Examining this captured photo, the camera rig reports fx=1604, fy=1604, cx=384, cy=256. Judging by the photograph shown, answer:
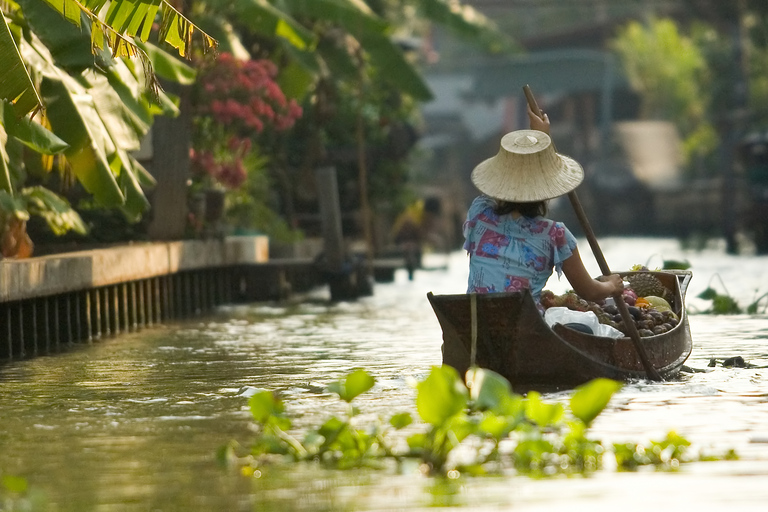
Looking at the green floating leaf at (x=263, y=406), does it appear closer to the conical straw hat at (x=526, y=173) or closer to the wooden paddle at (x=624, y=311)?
the conical straw hat at (x=526, y=173)

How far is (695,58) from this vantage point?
4897 cm

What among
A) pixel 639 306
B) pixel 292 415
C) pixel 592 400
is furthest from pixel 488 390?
pixel 639 306

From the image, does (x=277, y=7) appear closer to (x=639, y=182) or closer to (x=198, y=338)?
(x=198, y=338)

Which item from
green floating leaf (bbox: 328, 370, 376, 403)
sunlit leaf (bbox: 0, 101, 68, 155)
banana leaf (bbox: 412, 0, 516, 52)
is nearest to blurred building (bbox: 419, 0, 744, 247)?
banana leaf (bbox: 412, 0, 516, 52)

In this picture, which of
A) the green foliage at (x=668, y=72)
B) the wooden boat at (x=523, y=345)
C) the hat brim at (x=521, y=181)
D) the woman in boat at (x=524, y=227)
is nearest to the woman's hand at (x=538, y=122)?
the woman in boat at (x=524, y=227)

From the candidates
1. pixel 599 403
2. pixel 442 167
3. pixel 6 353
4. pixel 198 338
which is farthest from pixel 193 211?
pixel 442 167

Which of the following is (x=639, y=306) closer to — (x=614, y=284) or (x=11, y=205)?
(x=614, y=284)

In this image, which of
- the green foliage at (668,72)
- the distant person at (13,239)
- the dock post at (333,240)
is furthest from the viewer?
the green foliage at (668,72)

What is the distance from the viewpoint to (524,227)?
9.37 m

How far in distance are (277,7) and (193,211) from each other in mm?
2617

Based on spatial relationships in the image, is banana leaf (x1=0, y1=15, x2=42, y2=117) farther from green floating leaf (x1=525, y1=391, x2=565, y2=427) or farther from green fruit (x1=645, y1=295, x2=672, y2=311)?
green floating leaf (x1=525, y1=391, x2=565, y2=427)

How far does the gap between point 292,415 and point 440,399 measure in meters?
2.08

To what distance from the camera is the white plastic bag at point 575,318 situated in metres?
9.48

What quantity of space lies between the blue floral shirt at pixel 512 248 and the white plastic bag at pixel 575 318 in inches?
6.4
